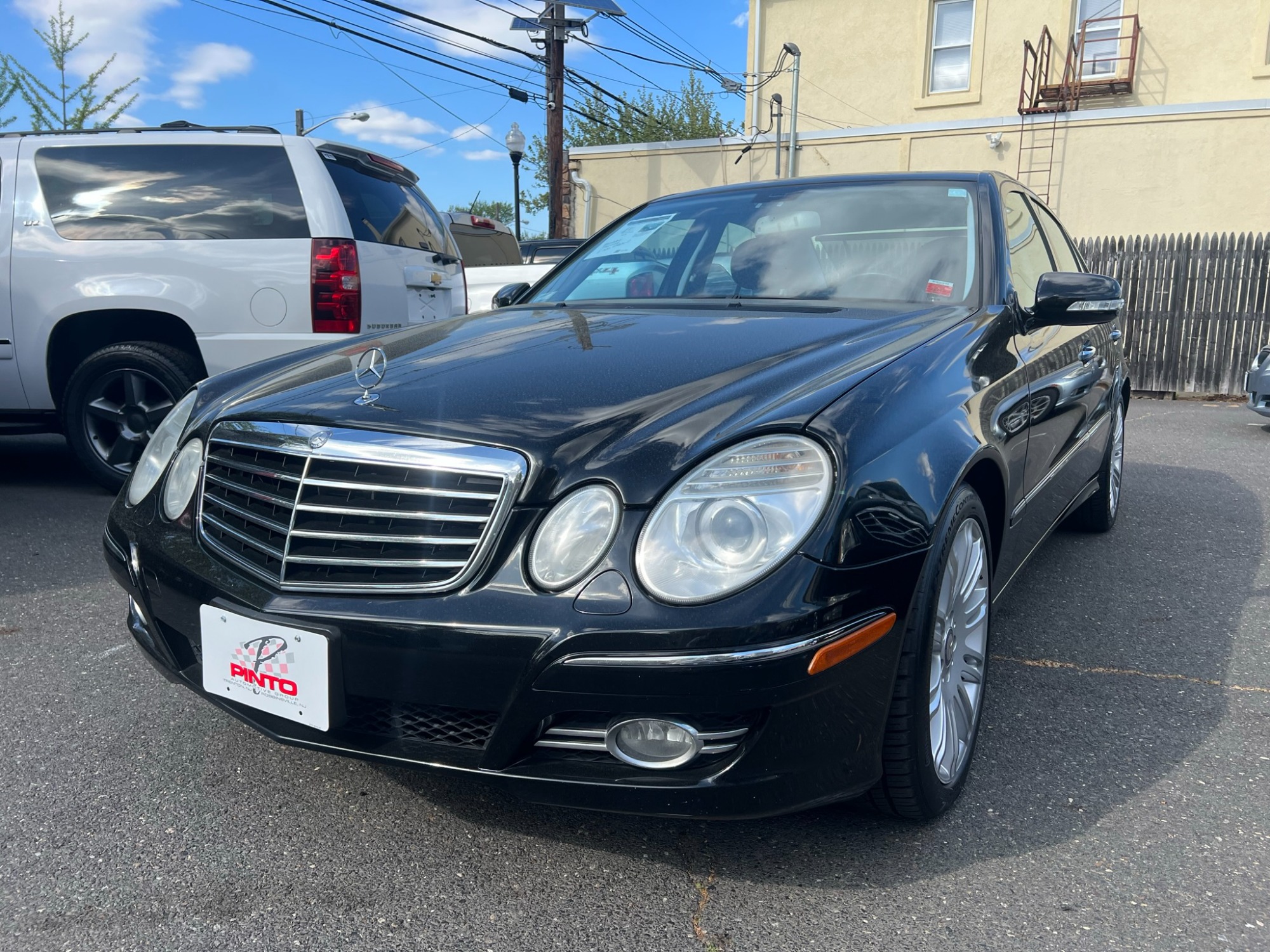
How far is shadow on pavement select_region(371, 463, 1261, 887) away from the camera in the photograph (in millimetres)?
2064

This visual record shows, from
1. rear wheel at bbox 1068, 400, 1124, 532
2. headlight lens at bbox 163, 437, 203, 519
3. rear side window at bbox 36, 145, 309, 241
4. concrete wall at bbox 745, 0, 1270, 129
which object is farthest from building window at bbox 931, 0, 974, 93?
headlight lens at bbox 163, 437, 203, 519

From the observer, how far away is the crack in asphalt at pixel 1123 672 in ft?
9.66

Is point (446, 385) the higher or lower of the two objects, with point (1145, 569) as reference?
higher

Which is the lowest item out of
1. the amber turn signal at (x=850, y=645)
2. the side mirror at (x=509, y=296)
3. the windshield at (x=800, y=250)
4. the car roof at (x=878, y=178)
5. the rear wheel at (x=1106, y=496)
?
the rear wheel at (x=1106, y=496)

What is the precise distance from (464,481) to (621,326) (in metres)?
0.96

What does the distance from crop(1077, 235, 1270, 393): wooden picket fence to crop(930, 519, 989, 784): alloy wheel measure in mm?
9846

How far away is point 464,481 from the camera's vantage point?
185cm

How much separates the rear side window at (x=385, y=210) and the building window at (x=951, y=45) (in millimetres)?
13136

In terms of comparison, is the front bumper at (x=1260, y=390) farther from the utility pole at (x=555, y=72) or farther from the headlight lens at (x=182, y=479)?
the utility pole at (x=555, y=72)

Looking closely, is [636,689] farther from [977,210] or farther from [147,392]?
[147,392]

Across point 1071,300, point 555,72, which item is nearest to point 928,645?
point 1071,300

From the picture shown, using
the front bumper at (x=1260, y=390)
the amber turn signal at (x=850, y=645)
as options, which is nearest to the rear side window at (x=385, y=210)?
the amber turn signal at (x=850, y=645)

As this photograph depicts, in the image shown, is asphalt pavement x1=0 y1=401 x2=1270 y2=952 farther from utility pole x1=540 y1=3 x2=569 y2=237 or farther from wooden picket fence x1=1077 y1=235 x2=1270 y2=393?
utility pole x1=540 y1=3 x2=569 y2=237

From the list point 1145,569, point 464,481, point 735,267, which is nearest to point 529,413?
point 464,481
